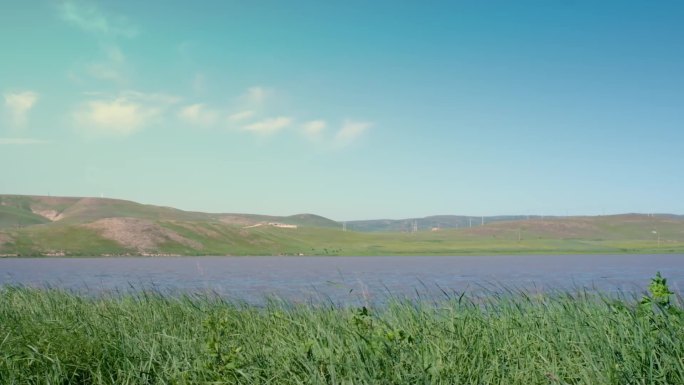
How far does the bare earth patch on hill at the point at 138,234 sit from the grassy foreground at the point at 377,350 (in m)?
165

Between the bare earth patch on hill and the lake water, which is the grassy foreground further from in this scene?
the bare earth patch on hill

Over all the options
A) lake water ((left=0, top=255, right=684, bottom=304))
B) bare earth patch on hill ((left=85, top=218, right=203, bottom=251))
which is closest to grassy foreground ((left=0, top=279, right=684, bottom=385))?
lake water ((left=0, top=255, right=684, bottom=304))

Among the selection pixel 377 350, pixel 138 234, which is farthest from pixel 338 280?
pixel 138 234

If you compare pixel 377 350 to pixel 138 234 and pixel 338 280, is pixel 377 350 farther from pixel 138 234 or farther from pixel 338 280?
pixel 138 234

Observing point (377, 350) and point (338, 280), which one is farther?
point (338, 280)

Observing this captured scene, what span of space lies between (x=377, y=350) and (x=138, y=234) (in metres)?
178

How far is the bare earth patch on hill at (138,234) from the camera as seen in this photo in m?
173

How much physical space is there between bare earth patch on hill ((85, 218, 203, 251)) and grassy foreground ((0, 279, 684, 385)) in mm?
165455

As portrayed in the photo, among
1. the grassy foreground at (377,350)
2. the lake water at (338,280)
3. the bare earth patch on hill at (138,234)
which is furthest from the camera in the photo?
the bare earth patch on hill at (138,234)

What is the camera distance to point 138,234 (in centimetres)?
17888

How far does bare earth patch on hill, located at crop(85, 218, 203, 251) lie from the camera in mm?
173075

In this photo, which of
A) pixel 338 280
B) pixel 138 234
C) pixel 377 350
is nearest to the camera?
pixel 377 350

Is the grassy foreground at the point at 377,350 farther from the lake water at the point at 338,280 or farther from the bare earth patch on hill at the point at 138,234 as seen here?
the bare earth patch on hill at the point at 138,234

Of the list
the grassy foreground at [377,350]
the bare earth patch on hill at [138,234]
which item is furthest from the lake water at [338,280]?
the bare earth patch on hill at [138,234]
